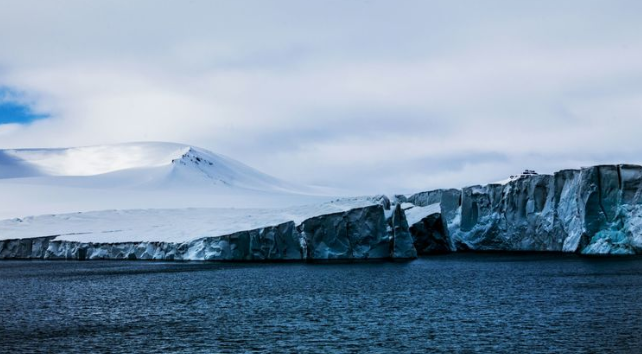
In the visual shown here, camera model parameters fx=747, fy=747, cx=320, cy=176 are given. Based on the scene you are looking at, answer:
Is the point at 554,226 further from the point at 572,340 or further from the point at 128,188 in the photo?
the point at 128,188

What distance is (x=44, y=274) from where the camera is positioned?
5500 cm

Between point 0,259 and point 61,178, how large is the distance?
55571 millimetres

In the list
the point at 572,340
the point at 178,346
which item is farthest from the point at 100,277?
the point at 572,340

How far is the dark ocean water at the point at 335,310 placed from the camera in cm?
2412

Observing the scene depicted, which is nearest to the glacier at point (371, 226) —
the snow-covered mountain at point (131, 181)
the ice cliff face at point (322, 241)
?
the ice cliff face at point (322, 241)

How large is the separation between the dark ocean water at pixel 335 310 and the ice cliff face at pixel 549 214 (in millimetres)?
7876

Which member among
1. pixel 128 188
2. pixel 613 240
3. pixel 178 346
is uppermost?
pixel 128 188

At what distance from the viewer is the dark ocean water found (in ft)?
79.2

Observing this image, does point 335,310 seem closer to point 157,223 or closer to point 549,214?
point 549,214

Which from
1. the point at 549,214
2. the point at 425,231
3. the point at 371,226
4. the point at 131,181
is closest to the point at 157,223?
the point at 425,231

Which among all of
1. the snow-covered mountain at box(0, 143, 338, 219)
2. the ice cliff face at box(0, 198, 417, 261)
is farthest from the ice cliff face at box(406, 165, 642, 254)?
the snow-covered mountain at box(0, 143, 338, 219)

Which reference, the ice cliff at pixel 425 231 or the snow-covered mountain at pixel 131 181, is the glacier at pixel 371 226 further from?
the snow-covered mountain at pixel 131 181

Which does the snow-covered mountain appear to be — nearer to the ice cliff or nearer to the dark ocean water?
the ice cliff

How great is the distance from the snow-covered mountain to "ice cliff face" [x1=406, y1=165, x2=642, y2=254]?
48.4 meters
